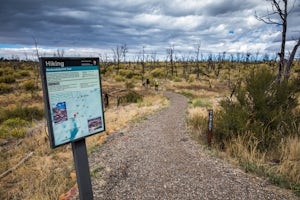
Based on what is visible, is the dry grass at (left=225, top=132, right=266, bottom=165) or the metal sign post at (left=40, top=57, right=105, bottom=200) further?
the dry grass at (left=225, top=132, right=266, bottom=165)

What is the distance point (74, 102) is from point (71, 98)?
68 millimetres

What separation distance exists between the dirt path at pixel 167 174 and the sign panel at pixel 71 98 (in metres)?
1.65

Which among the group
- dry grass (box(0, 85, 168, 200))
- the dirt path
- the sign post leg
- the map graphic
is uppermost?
the map graphic

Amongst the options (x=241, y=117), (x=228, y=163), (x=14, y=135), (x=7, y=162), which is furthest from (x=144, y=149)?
(x=14, y=135)

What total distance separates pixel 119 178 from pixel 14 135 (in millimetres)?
7217

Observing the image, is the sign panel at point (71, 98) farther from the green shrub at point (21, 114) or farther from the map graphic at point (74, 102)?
the green shrub at point (21, 114)

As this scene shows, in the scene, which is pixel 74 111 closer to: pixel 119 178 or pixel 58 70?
pixel 58 70

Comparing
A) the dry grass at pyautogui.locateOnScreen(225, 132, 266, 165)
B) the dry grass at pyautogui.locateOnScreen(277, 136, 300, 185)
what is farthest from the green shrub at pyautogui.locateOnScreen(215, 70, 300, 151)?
the dry grass at pyautogui.locateOnScreen(277, 136, 300, 185)

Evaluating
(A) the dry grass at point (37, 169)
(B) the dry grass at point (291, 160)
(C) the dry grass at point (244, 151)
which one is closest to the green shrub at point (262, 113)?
(C) the dry grass at point (244, 151)

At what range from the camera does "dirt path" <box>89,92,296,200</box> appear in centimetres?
358

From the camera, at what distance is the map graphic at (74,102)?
7.73 feet

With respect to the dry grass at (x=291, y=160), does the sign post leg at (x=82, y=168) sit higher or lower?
higher

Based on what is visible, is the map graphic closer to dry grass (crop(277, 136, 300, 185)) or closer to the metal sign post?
the metal sign post

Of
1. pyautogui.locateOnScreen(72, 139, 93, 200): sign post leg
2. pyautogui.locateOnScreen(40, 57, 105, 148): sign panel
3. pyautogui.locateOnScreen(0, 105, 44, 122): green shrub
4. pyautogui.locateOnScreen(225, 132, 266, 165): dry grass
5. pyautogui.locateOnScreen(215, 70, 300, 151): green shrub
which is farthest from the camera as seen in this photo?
pyautogui.locateOnScreen(0, 105, 44, 122): green shrub
